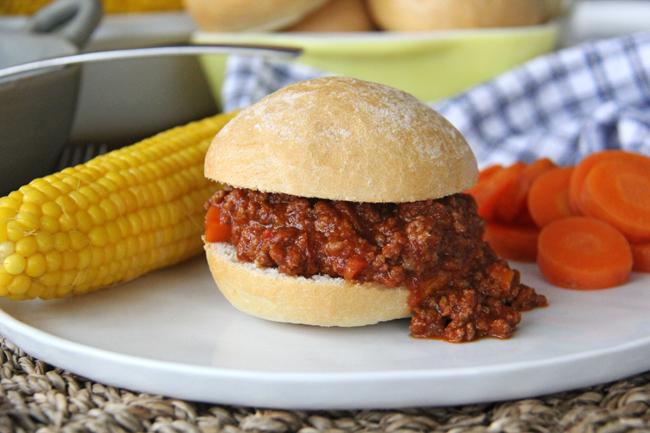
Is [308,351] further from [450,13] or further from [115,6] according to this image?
[115,6]

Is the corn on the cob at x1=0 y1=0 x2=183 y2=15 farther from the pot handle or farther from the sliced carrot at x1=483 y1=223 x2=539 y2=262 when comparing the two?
the sliced carrot at x1=483 y1=223 x2=539 y2=262

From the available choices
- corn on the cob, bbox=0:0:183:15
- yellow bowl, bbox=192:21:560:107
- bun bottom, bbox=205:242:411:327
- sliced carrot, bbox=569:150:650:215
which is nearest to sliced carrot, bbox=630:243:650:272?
sliced carrot, bbox=569:150:650:215

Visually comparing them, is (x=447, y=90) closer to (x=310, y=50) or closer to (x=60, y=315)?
(x=310, y=50)

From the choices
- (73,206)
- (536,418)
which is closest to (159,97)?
(73,206)

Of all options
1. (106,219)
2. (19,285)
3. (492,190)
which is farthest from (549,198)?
(19,285)

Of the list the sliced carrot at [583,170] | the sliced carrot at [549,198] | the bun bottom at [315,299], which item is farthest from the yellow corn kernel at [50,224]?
the sliced carrot at [583,170]
